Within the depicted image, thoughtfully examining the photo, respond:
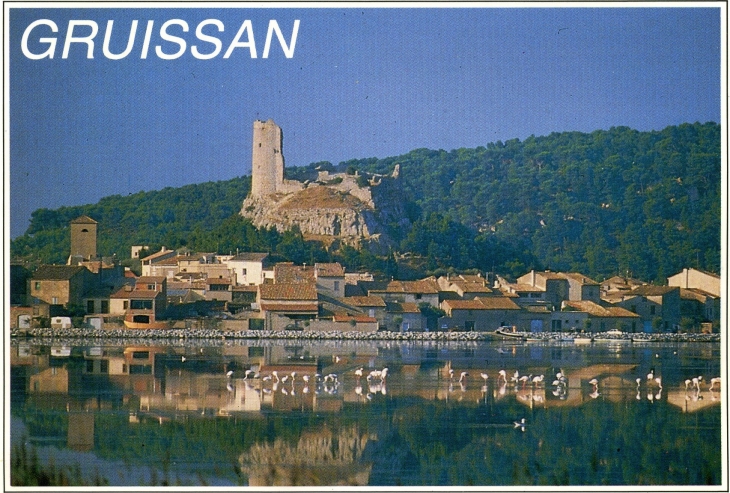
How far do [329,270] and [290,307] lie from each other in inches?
107

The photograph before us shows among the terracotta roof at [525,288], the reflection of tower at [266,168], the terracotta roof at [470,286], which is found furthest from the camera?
the reflection of tower at [266,168]

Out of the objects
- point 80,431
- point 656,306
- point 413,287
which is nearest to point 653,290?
point 656,306

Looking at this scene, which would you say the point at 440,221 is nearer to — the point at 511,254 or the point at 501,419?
the point at 511,254

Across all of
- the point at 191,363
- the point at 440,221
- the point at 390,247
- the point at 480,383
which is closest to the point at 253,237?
the point at 390,247

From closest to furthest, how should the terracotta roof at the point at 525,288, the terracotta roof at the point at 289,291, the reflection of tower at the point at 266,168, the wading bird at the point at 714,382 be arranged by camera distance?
the wading bird at the point at 714,382 < the terracotta roof at the point at 289,291 < the terracotta roof at the point at 525,288 < the reflection of tower at the point at 266,168

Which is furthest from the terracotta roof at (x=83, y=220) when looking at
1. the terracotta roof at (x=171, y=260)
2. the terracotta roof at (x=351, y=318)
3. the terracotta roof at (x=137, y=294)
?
the terracotta roof at (x=351, y=318)

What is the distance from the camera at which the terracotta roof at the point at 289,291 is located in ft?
83.8

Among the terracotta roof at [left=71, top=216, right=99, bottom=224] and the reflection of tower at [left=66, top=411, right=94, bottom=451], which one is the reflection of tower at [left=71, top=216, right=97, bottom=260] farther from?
the reflection of tower at [left=66, top=411, right=94, bottom=451]

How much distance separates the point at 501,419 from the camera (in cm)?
1196

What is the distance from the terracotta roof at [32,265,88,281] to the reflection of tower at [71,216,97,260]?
435 cm

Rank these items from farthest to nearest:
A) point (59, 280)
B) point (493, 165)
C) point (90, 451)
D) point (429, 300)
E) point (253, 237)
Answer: point (493, 165) → point (253, 237) → point (429, 300) → point (59, 280) → point (90, 451)

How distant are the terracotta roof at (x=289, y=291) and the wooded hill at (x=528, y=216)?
15.8 ft

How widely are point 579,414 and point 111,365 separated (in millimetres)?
6907

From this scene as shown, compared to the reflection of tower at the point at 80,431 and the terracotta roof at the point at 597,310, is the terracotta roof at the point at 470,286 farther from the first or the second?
the reflection of tower at the point at 80,431
